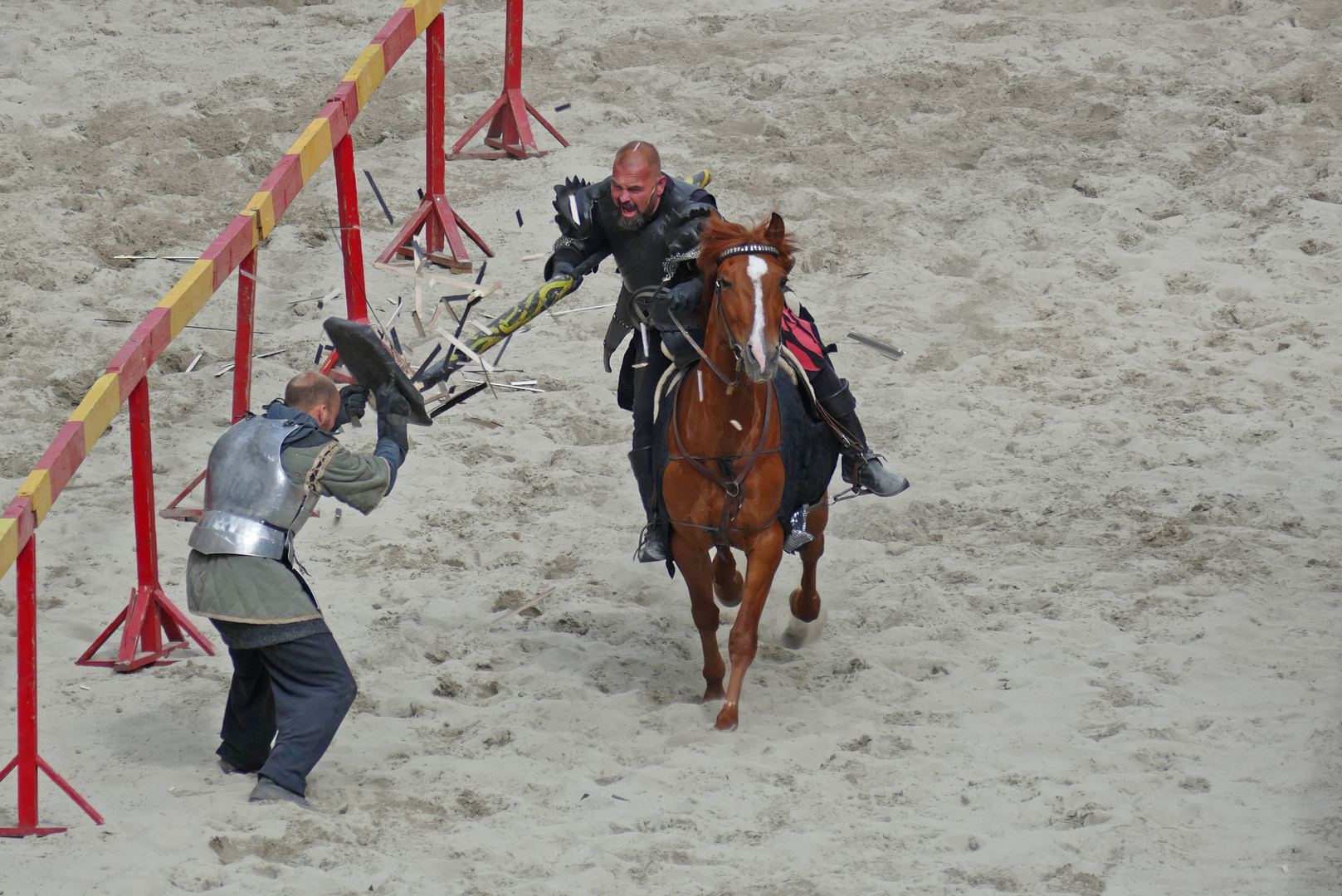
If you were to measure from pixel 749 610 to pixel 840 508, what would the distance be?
208 cm

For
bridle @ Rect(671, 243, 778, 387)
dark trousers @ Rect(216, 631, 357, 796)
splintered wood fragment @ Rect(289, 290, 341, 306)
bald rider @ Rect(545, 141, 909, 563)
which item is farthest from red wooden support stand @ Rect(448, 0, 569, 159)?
dark trousers @ Rect(216, 631, 357, 796)

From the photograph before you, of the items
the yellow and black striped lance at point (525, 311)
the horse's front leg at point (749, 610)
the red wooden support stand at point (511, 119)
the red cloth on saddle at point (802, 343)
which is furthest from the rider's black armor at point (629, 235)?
the red wooden support stand at point (511, 119)

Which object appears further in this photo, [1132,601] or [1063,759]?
[1132,601]

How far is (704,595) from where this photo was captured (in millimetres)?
6027

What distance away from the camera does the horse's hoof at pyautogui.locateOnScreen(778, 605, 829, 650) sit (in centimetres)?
664

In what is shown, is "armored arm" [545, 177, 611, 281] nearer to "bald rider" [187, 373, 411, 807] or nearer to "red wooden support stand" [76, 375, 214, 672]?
"bald rider" [187, 373, 411, 807]

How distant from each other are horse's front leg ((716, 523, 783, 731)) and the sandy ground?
12 cm

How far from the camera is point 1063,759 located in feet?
17.7

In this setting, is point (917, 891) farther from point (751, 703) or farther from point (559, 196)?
point (559, 196)

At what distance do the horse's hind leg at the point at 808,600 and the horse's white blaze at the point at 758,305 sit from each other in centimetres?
156

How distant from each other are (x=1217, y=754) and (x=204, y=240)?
6722 mm

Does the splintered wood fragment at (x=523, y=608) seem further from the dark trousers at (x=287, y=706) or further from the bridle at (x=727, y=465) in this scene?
the dark trousers at (x=287, y=706)

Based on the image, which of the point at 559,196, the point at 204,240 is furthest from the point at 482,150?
the point at 559,196

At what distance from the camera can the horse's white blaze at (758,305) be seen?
16.7 ft
